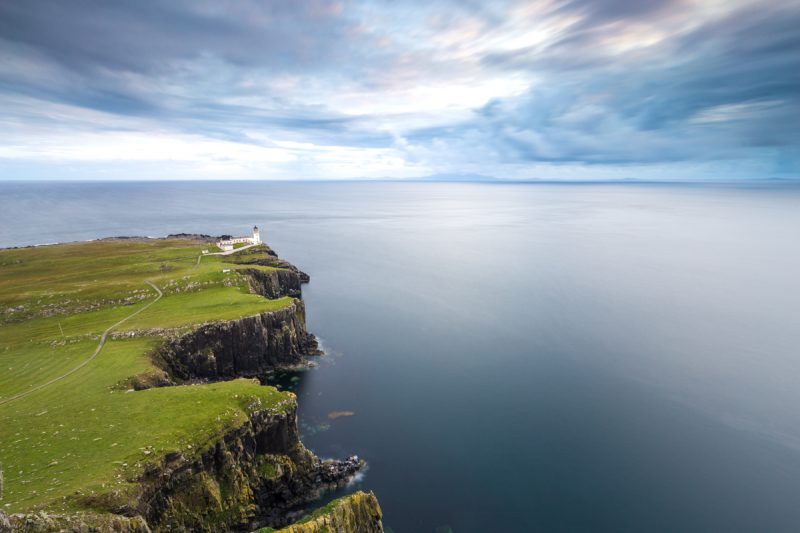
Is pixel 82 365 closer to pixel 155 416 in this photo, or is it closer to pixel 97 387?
pixel 97 387

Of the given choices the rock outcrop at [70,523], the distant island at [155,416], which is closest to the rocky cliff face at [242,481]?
the distant island at [155,416]

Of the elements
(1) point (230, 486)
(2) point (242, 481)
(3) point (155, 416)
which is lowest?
(2) point (242, 481)

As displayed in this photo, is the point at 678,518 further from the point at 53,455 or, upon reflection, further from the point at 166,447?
the point at 53,455

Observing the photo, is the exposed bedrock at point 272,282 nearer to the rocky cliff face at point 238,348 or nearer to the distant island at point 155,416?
the distant island at point 155,416

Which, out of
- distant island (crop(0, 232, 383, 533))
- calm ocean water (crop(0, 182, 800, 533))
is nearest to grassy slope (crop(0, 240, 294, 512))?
distant island (crop(0, 232, 383, 533))

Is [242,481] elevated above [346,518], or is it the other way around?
[346,518]

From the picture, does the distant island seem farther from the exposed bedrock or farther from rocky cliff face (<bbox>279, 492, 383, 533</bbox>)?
the exposed bedrock

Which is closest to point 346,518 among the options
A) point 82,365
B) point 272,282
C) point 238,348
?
point 238,348
